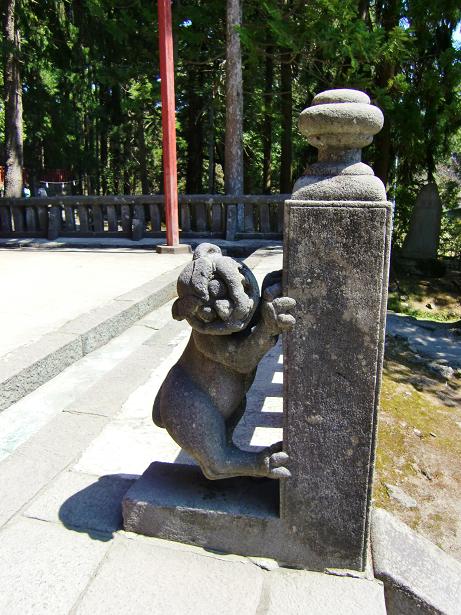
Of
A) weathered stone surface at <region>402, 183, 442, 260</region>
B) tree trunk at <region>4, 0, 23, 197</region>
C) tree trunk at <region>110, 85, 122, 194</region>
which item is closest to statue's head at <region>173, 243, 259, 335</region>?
weathered stone surface at <region>402, 183, 442, 260</region>

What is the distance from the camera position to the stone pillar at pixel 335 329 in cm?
161

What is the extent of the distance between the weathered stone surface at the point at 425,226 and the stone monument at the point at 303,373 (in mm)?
11379

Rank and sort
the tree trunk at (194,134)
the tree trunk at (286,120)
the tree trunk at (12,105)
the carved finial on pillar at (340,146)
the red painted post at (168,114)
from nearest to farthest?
1. the carved finial on pillar at (340,146)
2. the red painted post at (168,114)
3. the tree trunk at (12,105)
4. the tree trunk at (286,120)
5. the tree trunk at (194,134)

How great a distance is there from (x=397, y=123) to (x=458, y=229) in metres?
4.34

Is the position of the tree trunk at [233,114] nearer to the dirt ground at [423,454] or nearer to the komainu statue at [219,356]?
the dirt ground at [423,454]

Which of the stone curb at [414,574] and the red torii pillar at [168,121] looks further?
the red torii pillar at [168,121]

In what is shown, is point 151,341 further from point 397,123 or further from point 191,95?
point 191,95

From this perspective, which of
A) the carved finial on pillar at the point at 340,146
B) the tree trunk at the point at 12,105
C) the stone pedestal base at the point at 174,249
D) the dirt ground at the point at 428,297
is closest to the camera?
the carved finial on pillar at the point at 340,146

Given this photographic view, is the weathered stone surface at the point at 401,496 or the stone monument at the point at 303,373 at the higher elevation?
the stone monument at the point at 303,373

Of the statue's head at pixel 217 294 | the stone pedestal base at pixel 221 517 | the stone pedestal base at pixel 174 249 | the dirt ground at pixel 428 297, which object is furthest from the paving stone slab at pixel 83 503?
the dirt ground at pixel 428 297

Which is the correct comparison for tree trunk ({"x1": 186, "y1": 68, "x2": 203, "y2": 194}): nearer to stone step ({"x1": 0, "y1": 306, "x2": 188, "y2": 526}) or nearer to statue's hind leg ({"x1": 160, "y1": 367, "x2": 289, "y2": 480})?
stone step ({"x1": 0, "y1": 306, "x2": 188, "y2": 526})

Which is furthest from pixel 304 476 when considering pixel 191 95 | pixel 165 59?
pixel 191 95

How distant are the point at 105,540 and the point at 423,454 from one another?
7.33 feet

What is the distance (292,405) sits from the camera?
1.81 meters
